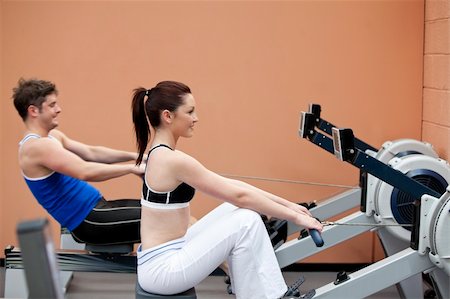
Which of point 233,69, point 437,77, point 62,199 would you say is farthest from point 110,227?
point 437,77

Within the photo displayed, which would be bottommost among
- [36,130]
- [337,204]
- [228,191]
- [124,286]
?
[124,286]

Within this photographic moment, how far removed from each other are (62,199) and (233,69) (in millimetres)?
1307

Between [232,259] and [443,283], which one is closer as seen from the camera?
[232,259]

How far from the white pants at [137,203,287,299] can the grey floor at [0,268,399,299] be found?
1.25m

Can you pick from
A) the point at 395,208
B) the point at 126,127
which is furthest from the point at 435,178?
the point at 126,127

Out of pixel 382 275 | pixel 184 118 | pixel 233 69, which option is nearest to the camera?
pixel 184 118

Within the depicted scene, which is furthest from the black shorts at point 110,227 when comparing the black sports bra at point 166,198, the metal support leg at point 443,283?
the metal support leg at point 443,283

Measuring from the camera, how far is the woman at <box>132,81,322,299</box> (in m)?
2.74

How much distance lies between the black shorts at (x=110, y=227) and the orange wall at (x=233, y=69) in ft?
2.91

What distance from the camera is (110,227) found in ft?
11.6

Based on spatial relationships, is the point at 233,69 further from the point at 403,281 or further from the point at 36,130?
the point at 403,281

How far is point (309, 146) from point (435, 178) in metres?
0.94

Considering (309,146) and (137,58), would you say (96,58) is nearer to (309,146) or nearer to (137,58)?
(137,58)

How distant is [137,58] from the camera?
4.41 m
